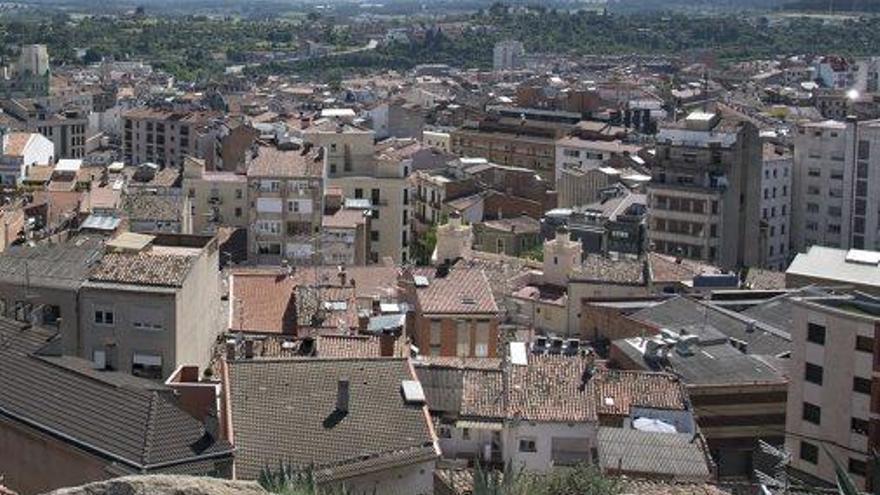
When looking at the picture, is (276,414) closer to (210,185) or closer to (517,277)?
(517,277)

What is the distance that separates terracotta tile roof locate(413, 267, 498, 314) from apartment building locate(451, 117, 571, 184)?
106ft

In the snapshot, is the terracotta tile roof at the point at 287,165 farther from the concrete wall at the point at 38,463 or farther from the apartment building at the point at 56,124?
the apartment building at the point at 56,124

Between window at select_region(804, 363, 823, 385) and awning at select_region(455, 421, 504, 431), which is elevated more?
window at select_region(804, 363, 823, 385)

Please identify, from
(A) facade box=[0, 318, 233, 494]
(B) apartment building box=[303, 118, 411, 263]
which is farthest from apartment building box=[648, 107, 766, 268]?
(A) facade box=[0, 318, 233, 494]

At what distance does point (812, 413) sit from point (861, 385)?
900 mm

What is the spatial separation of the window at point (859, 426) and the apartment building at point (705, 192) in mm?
19798

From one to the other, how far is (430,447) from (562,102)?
174ft

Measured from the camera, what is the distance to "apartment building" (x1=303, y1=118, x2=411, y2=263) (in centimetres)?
4150

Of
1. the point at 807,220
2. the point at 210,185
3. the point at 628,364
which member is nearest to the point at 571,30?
the point at 807,220

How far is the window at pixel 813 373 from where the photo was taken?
19.7m

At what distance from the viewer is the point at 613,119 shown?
213 feet

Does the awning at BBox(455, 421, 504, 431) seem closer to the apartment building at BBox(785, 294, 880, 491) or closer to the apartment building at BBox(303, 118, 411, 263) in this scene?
the apartment building at BBox(785, 294, 880, 491)

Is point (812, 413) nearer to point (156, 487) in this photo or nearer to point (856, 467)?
point (856, 467)

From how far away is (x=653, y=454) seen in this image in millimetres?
17078
